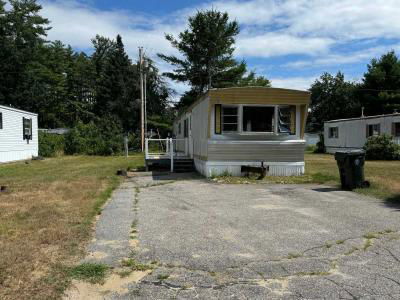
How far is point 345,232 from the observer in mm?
6254

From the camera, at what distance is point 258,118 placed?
13953 millimetres

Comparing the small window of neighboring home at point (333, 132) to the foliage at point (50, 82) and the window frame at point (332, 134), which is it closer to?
the window frame at point (332, 134)

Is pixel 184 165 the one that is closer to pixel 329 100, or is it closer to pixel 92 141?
pixel 92 141

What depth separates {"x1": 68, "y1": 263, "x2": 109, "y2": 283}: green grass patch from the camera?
4.24 meters

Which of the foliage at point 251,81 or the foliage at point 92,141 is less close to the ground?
the foliage at point 251,81

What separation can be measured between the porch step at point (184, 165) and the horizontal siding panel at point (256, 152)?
3445 mm

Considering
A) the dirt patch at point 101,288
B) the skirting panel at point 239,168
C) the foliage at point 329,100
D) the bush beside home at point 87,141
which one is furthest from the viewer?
the foliage at point 329,100

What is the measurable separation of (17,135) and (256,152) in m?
14.4

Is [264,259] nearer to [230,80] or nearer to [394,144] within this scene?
[394,144]

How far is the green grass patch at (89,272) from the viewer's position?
4.24 meters

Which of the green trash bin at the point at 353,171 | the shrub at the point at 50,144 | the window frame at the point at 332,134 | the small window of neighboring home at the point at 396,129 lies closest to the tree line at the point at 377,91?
the window frame at the point at 332,134

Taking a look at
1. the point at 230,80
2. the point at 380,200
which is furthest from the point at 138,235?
the point at 230,80

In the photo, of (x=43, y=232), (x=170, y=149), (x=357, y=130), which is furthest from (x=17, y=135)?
(x=357, y=130)

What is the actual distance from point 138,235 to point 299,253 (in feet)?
7.27
